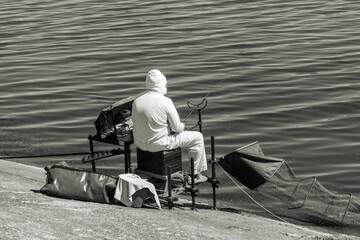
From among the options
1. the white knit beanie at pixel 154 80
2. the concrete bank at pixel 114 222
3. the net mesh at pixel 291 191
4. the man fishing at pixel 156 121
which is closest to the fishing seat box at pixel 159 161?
the man fishing at pixel 156 121

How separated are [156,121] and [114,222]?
140 cm

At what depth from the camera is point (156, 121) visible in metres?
10.3

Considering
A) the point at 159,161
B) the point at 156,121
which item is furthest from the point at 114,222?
the point at 156,121

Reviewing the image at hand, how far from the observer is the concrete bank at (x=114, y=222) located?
898cm

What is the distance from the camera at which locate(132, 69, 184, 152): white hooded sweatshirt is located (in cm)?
1023

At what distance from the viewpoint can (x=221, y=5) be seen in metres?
30.5

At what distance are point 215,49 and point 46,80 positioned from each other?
4.99 m

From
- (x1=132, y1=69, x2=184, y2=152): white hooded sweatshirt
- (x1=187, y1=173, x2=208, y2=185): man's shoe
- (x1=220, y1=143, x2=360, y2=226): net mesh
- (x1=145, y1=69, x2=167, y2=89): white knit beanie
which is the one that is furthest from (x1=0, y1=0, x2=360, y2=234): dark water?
(x1=145, y1=69, x2=167, y2=89): white knit beanie

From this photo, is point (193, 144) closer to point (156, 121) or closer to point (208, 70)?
point (156, 121)

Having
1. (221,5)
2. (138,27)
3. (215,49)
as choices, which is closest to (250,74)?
(215,49)

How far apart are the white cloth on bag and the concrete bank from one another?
13cm

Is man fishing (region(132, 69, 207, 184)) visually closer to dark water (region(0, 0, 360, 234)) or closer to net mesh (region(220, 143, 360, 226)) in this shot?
net mesh (region(220, 143, 360, 226))

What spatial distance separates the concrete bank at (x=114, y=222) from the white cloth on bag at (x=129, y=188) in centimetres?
13

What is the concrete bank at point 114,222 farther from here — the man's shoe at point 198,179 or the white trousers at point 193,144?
the white trousers at point 193,144
